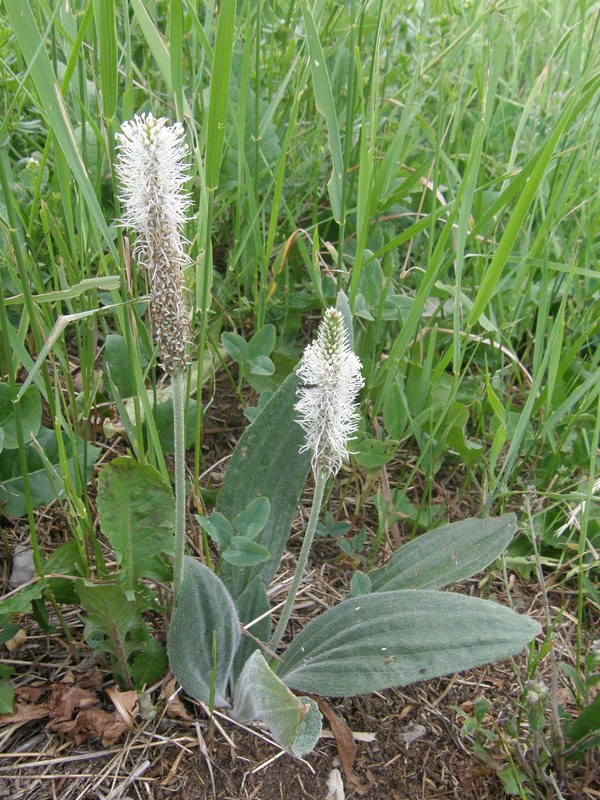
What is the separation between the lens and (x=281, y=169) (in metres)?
1.64

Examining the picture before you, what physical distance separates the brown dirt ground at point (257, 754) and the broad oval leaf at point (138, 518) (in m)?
0.26

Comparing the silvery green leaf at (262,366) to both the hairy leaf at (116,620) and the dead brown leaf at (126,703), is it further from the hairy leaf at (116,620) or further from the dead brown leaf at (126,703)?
the dead brown leaf at (126,703)

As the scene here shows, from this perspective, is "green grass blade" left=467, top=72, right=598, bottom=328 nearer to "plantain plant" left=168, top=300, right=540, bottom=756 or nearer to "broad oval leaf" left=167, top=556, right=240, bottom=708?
"plantain plant" left=168, top=300, right=540, bottom=756

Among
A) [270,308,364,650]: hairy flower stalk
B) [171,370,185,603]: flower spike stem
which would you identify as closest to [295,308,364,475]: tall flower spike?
[270,308,364,650]: hairy flower stalk

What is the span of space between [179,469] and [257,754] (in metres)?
0.64

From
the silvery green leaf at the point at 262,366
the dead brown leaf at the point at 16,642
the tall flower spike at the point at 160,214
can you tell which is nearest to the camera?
the tall flower spike at the point at 160,214

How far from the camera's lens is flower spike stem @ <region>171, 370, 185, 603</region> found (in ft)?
3.92

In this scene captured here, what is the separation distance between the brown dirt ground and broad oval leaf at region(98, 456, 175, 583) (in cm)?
26

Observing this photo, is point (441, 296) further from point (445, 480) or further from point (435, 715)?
point (435, 715)

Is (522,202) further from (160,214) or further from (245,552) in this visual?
(245,552)

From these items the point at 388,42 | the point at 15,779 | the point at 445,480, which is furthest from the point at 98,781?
the point at 388,42

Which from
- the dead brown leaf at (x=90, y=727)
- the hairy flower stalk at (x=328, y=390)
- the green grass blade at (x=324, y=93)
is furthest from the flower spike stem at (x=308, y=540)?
the green grass blade at (x=324, y=93)

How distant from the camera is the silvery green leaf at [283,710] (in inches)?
48.3

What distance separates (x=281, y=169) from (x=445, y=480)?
0.95 m
